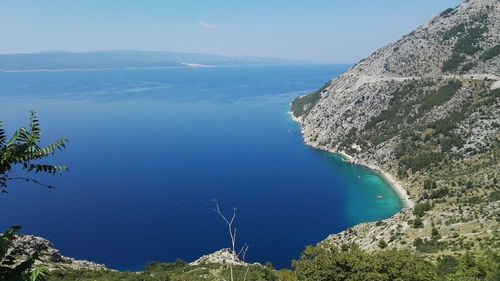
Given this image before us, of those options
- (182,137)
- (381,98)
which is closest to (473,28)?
(381,98)

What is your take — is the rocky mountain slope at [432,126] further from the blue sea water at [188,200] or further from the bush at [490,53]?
the blue sea water at [188,200]

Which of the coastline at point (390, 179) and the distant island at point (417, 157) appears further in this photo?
the coastline at point (390, 179)

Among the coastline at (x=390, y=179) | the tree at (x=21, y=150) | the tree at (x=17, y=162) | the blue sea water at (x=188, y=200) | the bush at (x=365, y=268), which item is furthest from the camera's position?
the coastline at (x=390, y=179)

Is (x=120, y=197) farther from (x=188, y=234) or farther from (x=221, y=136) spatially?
(x=221, y=136)

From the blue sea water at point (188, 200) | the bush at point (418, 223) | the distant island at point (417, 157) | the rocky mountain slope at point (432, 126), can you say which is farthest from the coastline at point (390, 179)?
the bush at point (418, 223)

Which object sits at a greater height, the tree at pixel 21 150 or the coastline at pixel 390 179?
the tree at pixel 21 150

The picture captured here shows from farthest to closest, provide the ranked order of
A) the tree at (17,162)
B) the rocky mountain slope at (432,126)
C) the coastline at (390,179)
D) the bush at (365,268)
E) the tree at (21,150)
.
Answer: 1. the coastline at (390,179)
2. the rocky mountain slope at (432,126)
3. the bush at (365,268)
4. the tree at (21,150)
5. the tree at (17,162)

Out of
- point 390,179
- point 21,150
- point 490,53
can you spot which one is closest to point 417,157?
point 390,179

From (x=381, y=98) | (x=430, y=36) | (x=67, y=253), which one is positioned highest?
(x=430, y=36)

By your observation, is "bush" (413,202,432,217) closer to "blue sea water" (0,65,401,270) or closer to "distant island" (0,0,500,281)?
"distant island" (0,0,500,281)

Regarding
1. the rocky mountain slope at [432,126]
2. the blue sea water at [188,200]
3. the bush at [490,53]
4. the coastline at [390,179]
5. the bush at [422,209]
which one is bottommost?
the blue sea water at [188,200]
